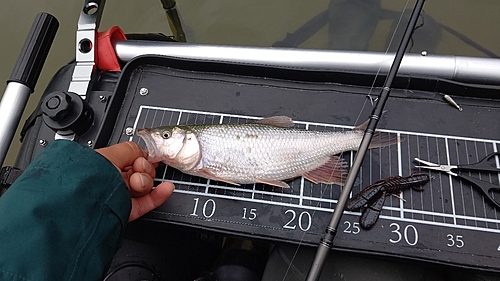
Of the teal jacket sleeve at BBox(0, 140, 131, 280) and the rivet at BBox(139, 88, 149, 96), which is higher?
the rivet at BBox(139, 88, 149, 96)

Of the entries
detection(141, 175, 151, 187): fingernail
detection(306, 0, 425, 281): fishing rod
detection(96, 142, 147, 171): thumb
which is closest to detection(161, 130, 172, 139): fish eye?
detection(96, 142, 147, 171): thumb

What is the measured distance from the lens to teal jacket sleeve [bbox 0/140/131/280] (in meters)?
0.90

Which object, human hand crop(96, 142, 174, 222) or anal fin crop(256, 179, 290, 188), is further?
anal fin crop(256, 179, 290, 188)

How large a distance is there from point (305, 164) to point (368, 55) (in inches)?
24.5

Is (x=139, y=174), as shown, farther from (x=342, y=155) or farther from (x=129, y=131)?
(x=342, y=155)

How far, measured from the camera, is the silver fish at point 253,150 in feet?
4.99

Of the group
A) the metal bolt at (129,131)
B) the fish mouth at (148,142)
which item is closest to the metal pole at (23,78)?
the metal bolt at (129,131)

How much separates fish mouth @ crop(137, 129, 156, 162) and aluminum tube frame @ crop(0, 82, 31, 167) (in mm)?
591

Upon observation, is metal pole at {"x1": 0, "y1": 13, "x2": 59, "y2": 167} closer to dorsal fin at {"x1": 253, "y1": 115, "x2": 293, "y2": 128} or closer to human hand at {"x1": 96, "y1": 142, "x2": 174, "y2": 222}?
human hand at {"x1": 96, "y1": 142, "x2": 174, "y2": 222}

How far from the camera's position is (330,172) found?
1.52 metres

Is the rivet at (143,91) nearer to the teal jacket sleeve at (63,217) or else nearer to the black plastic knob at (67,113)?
the black plastic knob at (67,113)

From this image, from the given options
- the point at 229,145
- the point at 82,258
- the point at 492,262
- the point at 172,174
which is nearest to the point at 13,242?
the point at 82,258

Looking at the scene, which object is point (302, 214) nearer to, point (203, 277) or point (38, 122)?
point (203, 277)

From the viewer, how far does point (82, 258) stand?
103cm
